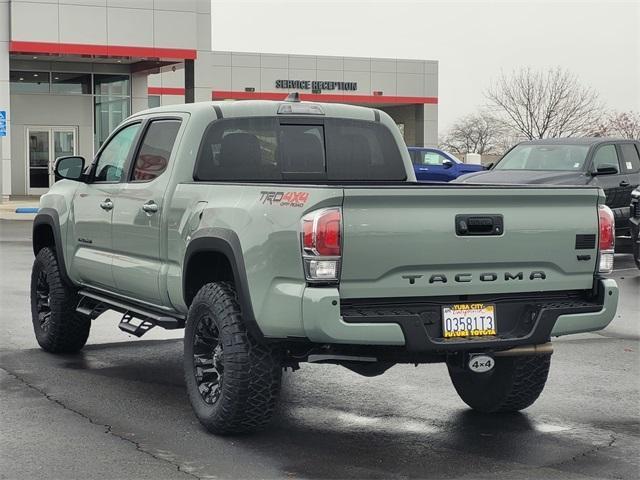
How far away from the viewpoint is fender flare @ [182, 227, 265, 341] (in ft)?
19.7

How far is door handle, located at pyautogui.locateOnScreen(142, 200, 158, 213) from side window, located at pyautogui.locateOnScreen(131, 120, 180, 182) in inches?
8.7

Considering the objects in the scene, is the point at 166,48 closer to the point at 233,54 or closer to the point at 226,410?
the point at 233,54

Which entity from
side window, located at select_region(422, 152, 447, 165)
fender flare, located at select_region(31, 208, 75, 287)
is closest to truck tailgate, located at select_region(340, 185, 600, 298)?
fender flare, located at select_region(31, 208, 75, 287)

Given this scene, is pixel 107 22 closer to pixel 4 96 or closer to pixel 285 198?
pixel 4 96

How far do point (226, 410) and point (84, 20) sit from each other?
32.6 m

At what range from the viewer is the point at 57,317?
889 centimetres

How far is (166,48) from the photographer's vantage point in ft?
124

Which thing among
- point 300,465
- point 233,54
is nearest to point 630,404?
point 300,465

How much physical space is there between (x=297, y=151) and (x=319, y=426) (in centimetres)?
200

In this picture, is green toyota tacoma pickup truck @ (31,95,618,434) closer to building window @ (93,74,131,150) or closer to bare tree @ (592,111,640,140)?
building window @ (93,74,131,150)

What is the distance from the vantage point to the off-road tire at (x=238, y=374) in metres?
6.09

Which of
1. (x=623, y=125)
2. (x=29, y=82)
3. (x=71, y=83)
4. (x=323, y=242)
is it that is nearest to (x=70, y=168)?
(x=323, y=242)

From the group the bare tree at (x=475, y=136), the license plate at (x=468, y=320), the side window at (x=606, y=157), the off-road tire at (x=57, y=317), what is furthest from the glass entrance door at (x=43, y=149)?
the bare tree at (x=475, y=136)

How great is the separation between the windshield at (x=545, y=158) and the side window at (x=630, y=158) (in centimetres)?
83
